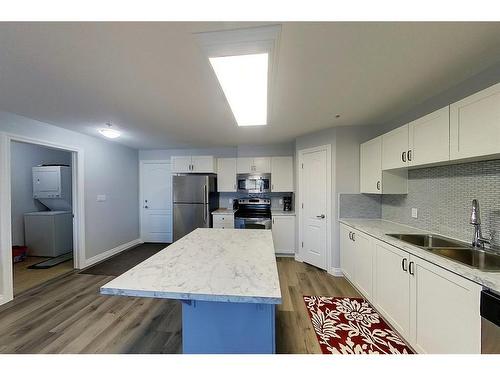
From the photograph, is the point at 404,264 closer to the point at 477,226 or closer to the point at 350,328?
the point at 477,226

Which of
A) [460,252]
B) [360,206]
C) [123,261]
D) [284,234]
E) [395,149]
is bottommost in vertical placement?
[123,261]

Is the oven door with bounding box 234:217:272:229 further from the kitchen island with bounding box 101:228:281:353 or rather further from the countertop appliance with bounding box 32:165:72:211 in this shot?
the countertop appliance with bounding box 32:165:72:211

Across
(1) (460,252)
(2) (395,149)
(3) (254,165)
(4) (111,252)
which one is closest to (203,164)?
(3) (254,165)

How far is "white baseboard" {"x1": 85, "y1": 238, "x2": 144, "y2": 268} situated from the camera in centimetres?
345

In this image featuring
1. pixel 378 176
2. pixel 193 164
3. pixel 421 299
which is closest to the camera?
pixel 421 299

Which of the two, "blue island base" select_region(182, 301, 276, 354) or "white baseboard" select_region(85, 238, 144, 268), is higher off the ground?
"blue island base" select_region(182, 301, 276, 354)

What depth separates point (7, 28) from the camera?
3.44 feet

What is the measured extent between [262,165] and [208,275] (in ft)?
10.7

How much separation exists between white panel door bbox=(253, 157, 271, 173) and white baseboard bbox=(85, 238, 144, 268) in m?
3.34

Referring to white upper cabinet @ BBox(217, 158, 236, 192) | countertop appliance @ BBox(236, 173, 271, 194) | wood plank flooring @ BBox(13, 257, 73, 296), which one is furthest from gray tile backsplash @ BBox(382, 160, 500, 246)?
wood plank flooring @ BBox(13, 257, 73, 296)

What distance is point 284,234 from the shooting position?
Answer: 3826 millimetres

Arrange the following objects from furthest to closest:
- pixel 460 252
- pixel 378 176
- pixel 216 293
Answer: pixel 378 176
pixel 460 252
pixel 216 293
